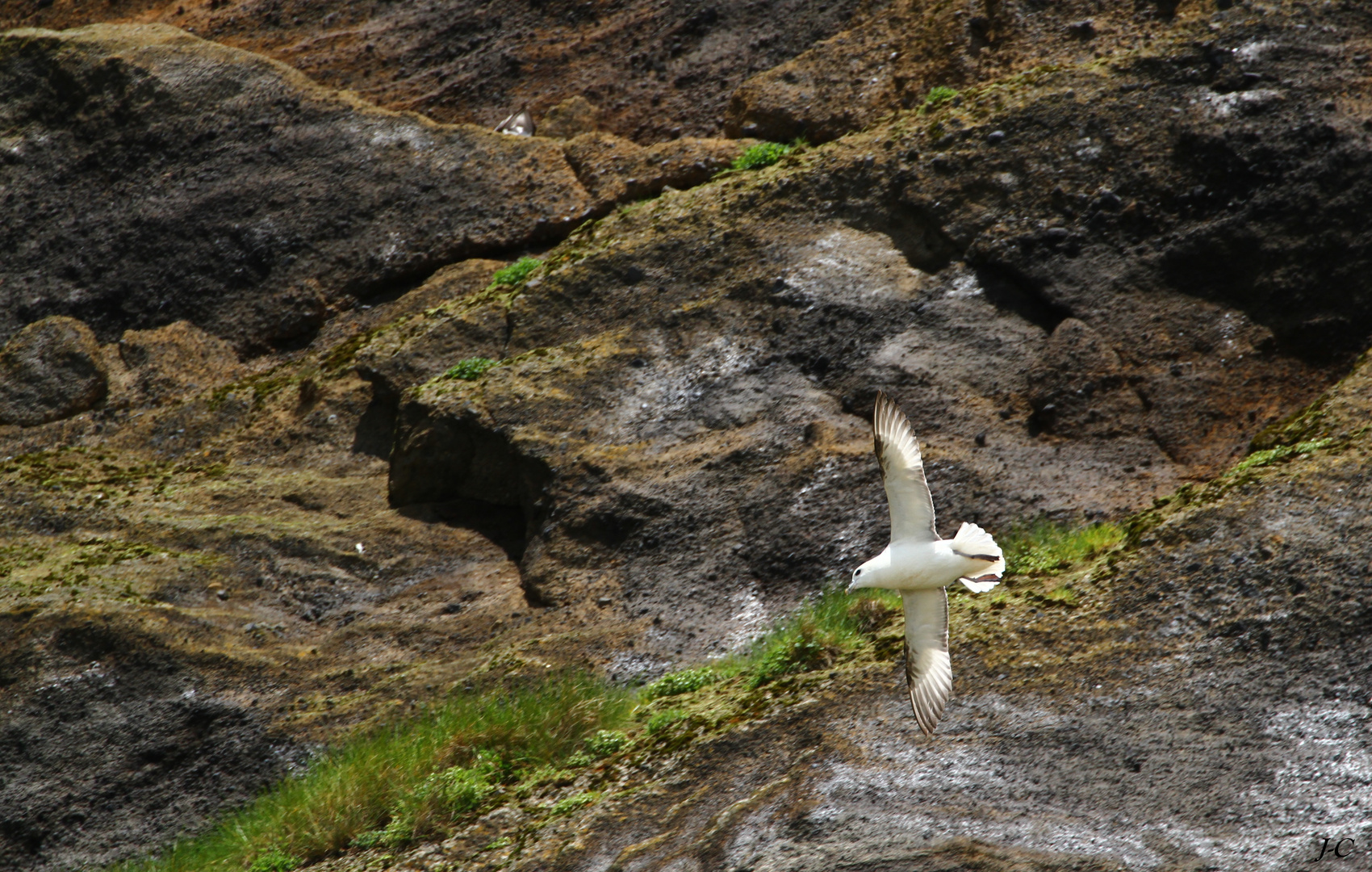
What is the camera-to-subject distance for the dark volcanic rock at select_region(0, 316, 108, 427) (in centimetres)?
1268

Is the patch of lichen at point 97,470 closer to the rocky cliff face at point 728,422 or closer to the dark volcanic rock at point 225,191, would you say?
the rocky cliff face at point 728,422

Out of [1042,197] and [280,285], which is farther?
[280,285]

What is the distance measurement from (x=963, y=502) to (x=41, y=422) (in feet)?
29.3

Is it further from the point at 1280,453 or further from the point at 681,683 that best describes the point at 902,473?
the point at 1280,453

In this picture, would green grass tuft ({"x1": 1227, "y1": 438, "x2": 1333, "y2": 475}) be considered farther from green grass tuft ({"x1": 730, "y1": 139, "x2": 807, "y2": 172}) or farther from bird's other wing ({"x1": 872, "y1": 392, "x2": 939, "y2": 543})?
green grass tuft ({"x1": 730, "y1": 139, "x2": 807, "y2": 172})

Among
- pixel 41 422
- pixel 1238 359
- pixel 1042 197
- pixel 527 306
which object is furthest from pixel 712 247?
pixel 41 422

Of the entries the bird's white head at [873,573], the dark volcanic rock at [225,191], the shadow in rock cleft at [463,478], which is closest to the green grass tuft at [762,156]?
the dark volcanic rock at [225,191]

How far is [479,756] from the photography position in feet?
27.4

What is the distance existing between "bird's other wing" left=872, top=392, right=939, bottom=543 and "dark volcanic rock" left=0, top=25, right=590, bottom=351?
676 cm

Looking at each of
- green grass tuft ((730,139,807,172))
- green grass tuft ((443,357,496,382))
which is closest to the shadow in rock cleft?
green grass tuft ((443,357,496,382))

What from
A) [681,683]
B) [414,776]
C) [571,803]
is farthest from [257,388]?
[571,803]

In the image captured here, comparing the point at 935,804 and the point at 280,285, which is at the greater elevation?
the point at 280,285

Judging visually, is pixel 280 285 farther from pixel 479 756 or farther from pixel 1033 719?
pixel 1033 719

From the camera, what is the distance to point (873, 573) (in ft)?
24.3
